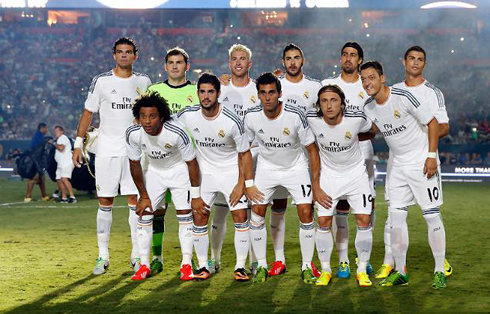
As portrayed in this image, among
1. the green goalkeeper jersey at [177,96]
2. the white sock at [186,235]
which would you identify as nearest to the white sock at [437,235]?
the white sock at [186,235]

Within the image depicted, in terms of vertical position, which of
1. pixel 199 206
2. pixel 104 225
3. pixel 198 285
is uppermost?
pixel 199 206

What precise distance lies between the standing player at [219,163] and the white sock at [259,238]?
0.08 m

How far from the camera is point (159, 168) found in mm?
8133

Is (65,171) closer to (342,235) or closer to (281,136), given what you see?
(342,235)

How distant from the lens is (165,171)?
8.12m

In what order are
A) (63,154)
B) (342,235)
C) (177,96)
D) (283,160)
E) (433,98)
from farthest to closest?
(63,154) → (177,96) → (342,235) → (283,160) → (433,98)

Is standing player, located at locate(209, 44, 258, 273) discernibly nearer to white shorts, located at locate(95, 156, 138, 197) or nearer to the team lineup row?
the team lineup row

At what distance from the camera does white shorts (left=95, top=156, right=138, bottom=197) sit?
8.69 m

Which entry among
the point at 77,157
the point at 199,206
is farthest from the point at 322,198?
the point at 77,157

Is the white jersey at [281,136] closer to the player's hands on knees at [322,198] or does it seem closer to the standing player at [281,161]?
the standing player at [281,161]

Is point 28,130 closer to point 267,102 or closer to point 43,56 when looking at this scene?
point 43,56

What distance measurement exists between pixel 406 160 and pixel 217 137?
6.40 feet

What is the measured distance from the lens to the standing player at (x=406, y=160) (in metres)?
7.43

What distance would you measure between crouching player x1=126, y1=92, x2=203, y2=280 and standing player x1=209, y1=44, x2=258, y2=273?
52cm
